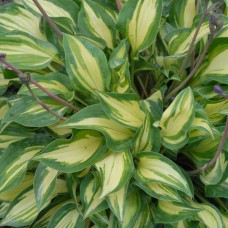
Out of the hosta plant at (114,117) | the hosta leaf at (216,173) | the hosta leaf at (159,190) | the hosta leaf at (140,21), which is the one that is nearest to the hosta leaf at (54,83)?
the hosta plant at (114,117)

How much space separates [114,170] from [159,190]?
13 centimetres

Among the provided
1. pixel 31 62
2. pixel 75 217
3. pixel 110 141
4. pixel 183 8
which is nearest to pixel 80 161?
pixel 110 141

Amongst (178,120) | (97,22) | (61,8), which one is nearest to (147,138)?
(178,120)

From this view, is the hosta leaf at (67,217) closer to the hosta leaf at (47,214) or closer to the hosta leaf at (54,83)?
the hosta leaf at (47,214)

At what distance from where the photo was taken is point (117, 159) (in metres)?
1.15

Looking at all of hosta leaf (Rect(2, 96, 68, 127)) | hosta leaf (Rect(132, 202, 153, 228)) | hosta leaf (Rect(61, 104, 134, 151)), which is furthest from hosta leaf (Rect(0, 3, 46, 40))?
hosta leaf (Rect(132, 202, 153, 228))

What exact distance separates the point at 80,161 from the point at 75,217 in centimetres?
24

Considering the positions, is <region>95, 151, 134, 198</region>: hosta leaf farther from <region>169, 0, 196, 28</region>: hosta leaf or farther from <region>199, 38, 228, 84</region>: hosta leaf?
<region>169, 0, 196, 28</region>: hosta leaf

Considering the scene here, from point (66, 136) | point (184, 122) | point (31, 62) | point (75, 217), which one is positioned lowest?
point (75, 217)

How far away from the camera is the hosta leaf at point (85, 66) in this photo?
1168 millimetres

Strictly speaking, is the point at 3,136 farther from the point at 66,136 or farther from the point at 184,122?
the point at 184,122

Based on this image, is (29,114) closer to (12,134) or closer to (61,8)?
(12,134)

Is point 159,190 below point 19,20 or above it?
below

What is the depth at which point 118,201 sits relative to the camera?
3.65 ft
